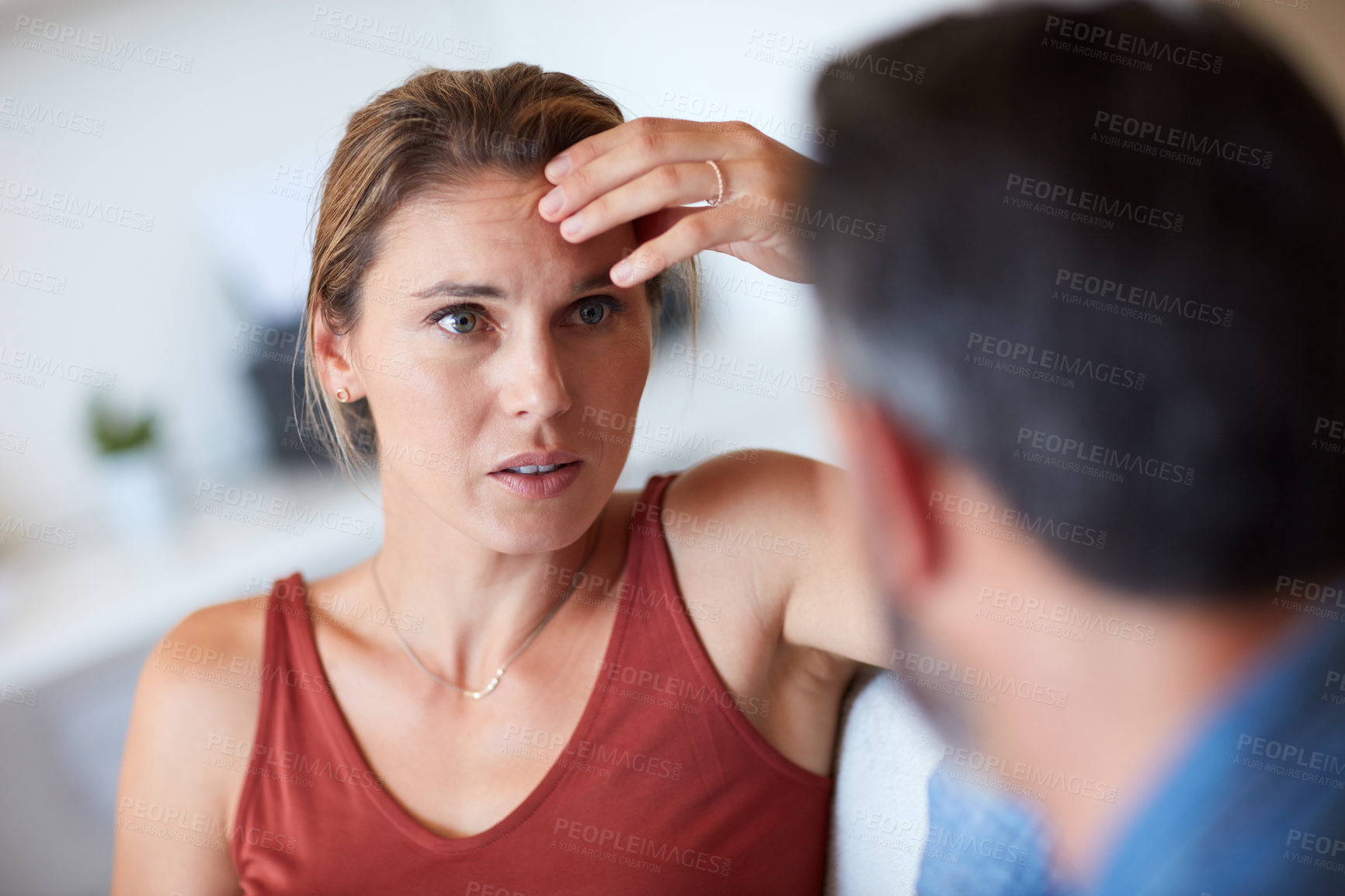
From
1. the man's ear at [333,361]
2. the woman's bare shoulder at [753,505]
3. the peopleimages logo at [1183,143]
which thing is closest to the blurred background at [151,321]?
the woman's bare shoulder at [753,505]

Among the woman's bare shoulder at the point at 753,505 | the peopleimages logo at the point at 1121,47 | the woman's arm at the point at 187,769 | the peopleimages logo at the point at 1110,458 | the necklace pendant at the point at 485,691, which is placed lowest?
the woman's arm at the point at 187,769

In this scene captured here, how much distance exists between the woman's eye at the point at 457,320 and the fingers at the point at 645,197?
141 millimetres

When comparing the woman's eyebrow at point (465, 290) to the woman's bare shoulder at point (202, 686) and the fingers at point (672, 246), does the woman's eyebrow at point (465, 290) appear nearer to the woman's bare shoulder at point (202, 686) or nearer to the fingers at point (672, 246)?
the fingers at point (672, 246)

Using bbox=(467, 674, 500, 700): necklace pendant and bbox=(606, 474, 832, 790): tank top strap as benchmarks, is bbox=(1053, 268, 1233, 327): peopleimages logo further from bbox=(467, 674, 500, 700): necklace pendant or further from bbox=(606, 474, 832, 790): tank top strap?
bbox=(467, 674, 500, 700): necklace pendant

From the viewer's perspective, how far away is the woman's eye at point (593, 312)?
1.14m

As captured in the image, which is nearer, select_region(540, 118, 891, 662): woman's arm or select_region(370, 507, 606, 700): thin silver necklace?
select_region(540, 118, 891, 662): woman's arm

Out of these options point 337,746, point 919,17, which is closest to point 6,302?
point 337,746

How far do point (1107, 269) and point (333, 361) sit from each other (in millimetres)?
1043

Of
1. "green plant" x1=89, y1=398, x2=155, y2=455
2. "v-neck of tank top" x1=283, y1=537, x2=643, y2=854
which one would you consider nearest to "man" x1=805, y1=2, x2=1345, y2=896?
"v-neck of tank top" x1=283, y1=537, x2=643, y2=854

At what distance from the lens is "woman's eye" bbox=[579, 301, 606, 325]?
45.0 inches

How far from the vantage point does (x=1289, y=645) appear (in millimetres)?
494

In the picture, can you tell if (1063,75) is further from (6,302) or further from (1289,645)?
(6,302)

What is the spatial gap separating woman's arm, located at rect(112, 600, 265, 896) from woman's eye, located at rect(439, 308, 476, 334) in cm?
54

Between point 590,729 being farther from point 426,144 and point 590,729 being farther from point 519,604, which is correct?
point 426,144
